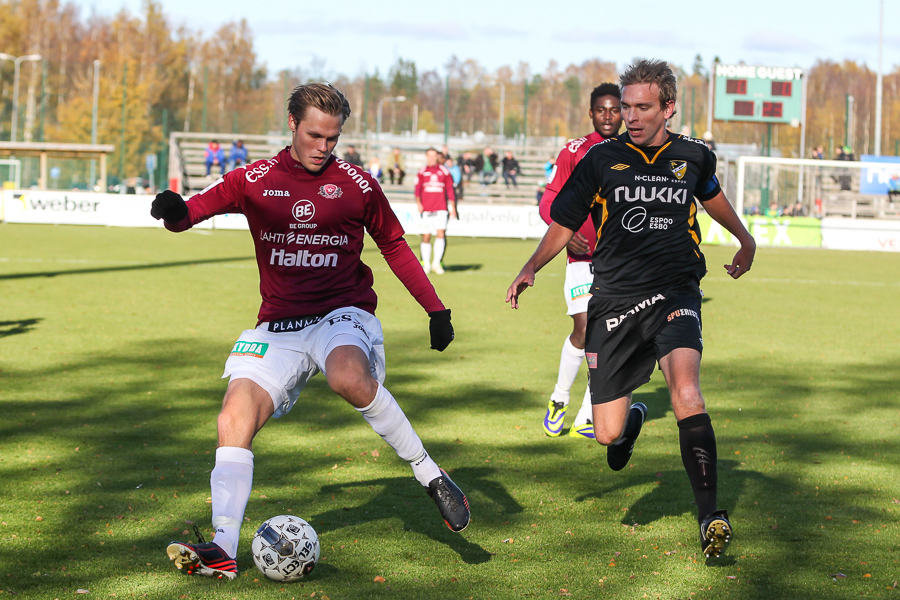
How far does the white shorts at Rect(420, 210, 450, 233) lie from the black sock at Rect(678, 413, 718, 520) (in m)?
13.8

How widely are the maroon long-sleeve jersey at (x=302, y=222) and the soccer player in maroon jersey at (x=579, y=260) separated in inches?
91.7

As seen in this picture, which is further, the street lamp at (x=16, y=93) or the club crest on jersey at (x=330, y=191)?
the street lamp at (x=16, y=93)

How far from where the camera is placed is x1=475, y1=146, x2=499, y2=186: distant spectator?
3597cm

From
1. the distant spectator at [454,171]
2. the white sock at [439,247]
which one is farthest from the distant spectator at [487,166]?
the white sock at [439,247]

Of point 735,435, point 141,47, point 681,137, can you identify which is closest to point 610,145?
point 681,137

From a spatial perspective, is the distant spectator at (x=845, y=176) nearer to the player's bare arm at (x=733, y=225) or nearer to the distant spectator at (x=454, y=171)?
the distant spectator at (x=454, y=171)

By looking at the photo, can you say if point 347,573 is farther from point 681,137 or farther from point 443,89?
point 443,89

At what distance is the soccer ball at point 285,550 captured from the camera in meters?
3.89

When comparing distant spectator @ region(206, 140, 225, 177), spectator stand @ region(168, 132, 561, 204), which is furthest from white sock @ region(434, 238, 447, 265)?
distant spectator @ region(206, 140, 225, 177)

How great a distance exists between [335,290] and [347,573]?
1246 mm

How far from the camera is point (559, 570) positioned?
13.4 ft

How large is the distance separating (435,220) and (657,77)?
13.4m

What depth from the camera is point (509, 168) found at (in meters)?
Answer: 36.4

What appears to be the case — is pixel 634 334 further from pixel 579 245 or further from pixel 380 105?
pixel 380 105
